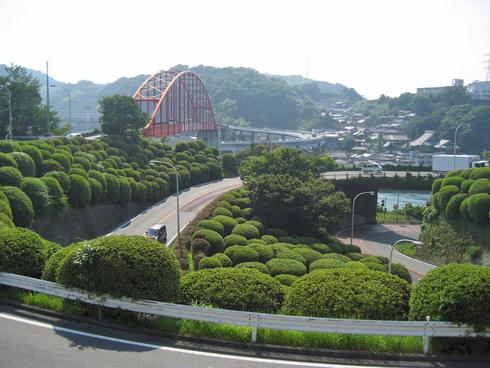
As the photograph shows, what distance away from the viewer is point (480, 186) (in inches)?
1623

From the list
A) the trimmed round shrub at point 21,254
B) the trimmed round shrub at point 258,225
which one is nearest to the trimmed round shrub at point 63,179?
the trimmed round shrub at point 258,225

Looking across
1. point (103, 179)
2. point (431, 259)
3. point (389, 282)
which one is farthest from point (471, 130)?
point (389, 282)

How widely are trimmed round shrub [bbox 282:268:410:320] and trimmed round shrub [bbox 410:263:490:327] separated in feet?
1.79

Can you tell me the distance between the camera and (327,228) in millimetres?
46969

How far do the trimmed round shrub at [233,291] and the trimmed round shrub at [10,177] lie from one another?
71.8 ft

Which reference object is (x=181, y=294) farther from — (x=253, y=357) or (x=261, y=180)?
(x=261, y=180)

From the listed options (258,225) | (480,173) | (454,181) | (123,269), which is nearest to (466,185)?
(480,173)

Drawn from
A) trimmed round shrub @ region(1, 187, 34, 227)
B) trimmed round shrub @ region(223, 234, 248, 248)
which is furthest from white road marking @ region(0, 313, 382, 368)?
trimmed round shrub @ region(223, 234, 248, 248)

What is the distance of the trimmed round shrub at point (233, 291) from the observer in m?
11.0

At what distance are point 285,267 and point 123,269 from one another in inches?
656

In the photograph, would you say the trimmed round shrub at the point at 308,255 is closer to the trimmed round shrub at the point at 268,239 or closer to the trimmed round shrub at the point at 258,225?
the trimmed round shrub at the point at 268,239

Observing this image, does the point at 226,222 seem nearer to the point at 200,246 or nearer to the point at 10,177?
the point at 200,246

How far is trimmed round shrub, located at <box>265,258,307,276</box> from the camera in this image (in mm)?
25797

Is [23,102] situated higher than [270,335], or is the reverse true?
[23,102]
